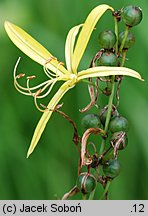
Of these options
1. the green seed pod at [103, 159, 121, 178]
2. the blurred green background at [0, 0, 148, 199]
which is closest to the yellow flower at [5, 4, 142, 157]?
the green seed pod at [103, 159, 121, 178]

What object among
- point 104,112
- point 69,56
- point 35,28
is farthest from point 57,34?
point 104,112

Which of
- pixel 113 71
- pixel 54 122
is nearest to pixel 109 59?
pixel 113 71

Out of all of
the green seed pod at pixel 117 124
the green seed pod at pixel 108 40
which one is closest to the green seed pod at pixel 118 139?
the green seed pod at pixel 117 124

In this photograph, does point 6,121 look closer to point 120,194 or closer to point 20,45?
point 120,194

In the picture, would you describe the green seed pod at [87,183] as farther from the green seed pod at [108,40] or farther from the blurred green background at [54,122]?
the blurred green background at [54,122]

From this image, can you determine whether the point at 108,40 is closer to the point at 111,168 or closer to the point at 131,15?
the point at 131,15

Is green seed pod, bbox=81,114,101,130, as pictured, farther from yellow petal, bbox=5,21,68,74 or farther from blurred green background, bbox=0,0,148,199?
blurred green background, bbox=0,0,148,199
